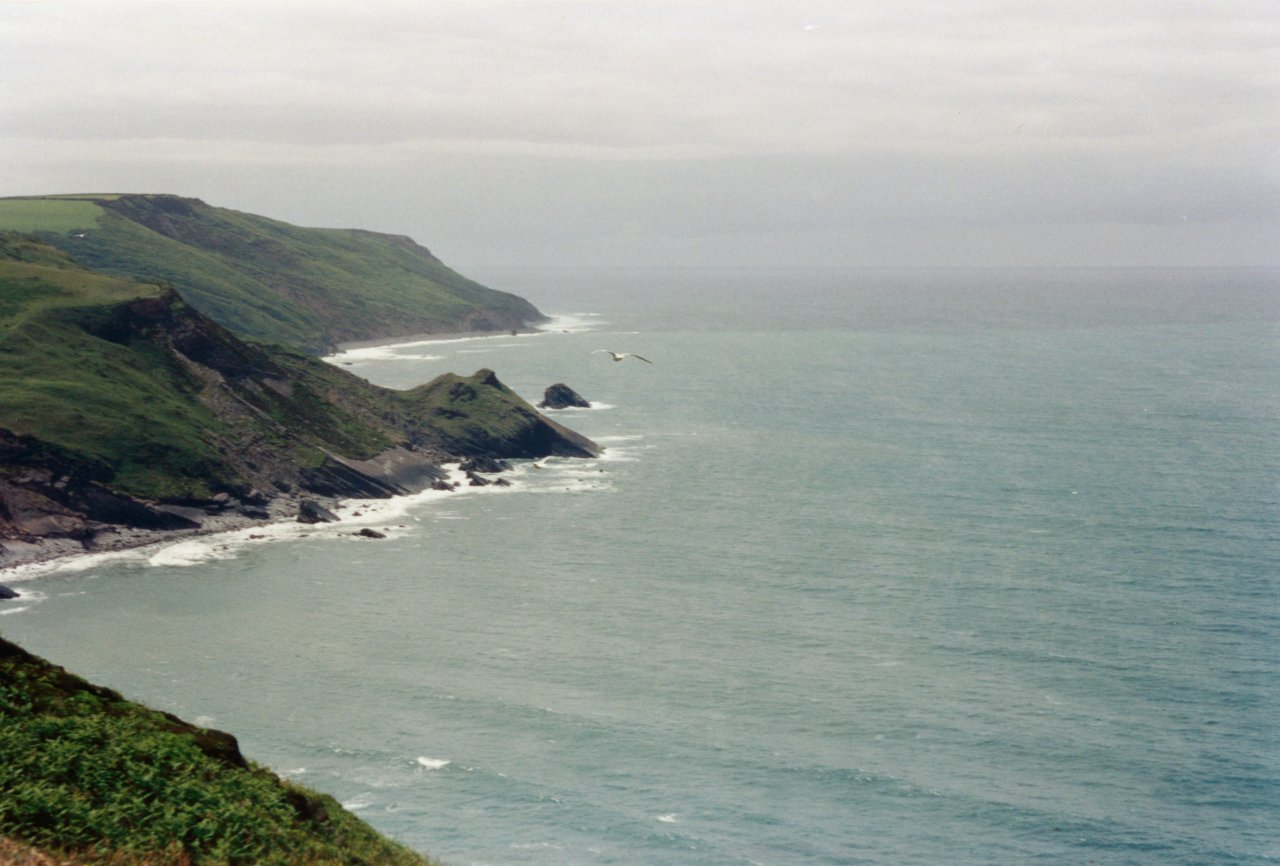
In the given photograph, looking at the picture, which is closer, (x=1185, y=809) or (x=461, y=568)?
(x=1185, y=809)

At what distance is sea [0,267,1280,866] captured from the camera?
216 ft

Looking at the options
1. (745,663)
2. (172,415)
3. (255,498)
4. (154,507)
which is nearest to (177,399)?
(172,415)

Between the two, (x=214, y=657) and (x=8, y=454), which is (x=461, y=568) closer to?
(x=214, y=657)

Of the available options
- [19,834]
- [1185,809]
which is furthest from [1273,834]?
[19,834]

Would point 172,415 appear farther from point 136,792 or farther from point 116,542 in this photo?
point 136,792

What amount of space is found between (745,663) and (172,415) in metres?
86.9

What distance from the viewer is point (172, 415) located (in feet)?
481

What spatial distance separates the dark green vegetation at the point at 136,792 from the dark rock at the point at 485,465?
118748mm

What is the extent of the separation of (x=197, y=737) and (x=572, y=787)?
28992 mm

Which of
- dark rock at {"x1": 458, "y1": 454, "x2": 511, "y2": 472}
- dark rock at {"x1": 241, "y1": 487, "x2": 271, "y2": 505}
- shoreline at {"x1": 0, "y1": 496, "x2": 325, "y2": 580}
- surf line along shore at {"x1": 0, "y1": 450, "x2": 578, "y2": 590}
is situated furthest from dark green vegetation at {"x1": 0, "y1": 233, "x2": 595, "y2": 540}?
dark rock at {"x1": 458, "y1": 454, "x2": 511, "y2": 472}

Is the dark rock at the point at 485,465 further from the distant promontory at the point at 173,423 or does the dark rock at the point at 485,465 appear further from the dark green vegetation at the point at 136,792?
the dark green vegetation at the point at 136,792

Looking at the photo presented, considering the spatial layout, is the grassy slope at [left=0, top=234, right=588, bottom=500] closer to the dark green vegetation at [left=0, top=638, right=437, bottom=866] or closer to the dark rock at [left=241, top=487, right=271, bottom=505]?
the dark rock at [left=241, top=487, right=271, bottom=505]

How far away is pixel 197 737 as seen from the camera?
43906 millimetres

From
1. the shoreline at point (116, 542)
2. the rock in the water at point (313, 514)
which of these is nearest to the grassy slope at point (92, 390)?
the shoreline at point (116, 542)
